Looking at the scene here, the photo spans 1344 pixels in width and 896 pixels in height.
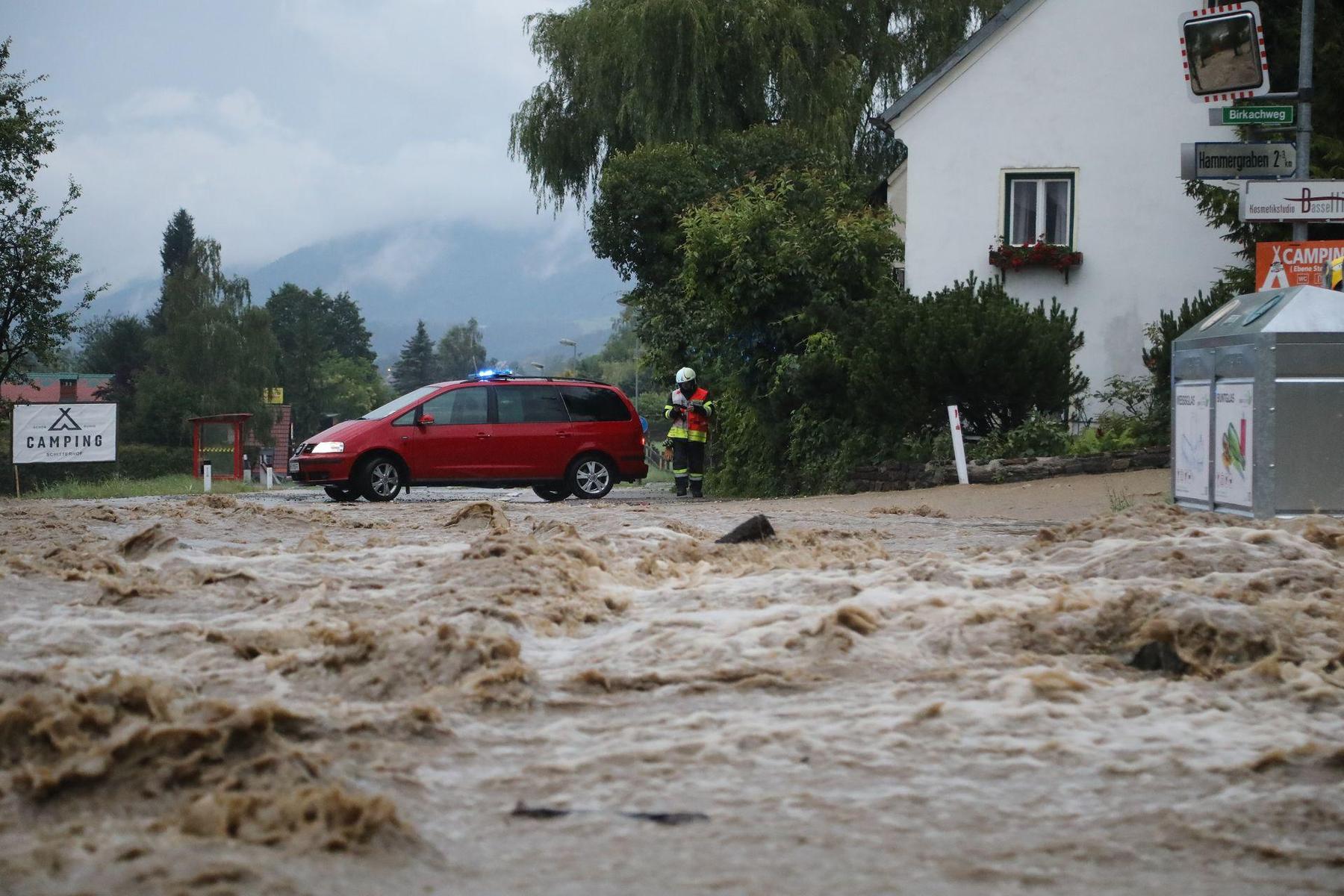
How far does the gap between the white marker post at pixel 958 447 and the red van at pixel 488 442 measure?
15.0ft

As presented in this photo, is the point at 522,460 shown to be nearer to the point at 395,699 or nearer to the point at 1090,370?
the point at 1090,370

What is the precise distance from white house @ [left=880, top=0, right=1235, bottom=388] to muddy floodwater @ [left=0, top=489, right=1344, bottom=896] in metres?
18.2

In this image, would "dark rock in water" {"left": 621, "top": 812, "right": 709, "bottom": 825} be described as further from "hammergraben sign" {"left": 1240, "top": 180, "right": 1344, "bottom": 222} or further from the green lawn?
the green lawn

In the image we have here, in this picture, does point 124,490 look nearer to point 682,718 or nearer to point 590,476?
point 590,476

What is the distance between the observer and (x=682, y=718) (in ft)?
18.3

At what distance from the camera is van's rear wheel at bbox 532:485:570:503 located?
22.2 m

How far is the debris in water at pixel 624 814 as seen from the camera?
170 inches

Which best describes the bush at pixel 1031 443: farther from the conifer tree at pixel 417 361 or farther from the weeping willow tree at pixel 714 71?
the conifer tree at pixel 417 361

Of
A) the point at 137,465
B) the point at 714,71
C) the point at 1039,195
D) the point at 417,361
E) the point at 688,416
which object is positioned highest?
the point at 417,361

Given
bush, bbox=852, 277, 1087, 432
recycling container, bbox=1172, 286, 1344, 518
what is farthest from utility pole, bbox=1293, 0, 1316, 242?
bush, bbox=852, 277, 1087, 432

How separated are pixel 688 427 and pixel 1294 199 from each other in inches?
457

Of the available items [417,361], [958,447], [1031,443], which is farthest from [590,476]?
[417,361]

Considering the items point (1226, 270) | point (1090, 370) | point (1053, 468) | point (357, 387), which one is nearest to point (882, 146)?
point (1090, 370)

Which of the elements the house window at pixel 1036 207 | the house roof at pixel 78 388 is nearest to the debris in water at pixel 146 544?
the house window at pixel 1036 207
